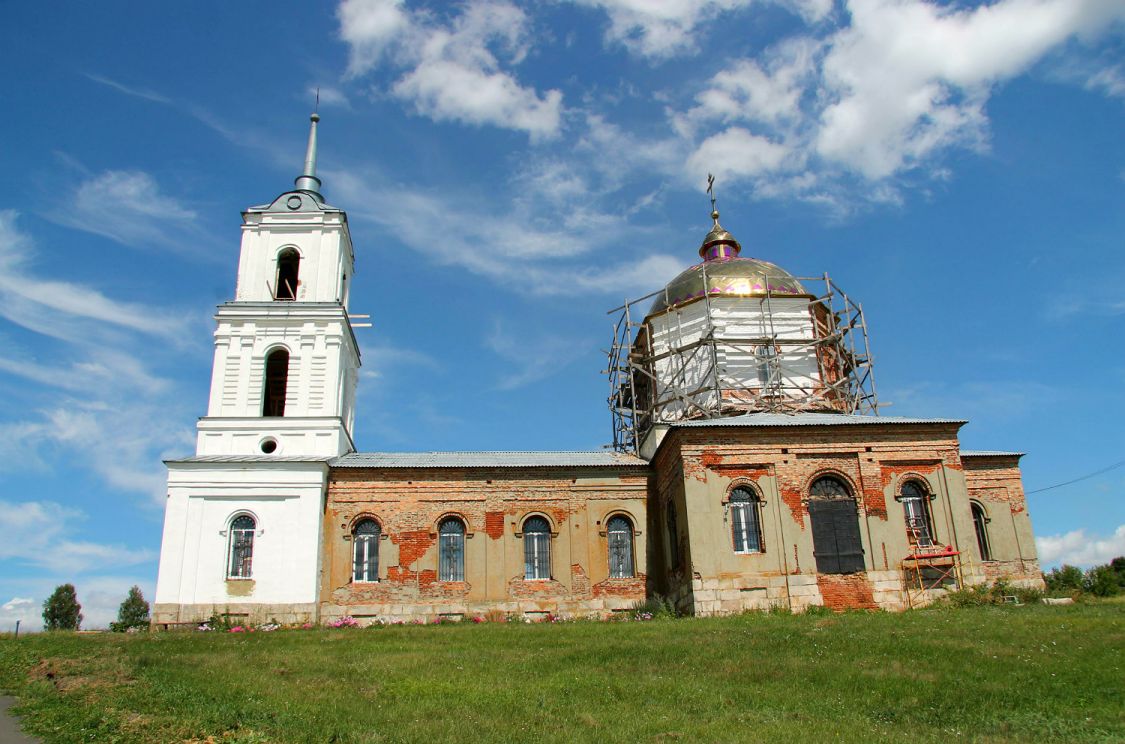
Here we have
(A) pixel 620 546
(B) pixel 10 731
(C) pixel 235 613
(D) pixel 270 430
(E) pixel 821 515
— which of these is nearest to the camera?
(B) pixel 10 731

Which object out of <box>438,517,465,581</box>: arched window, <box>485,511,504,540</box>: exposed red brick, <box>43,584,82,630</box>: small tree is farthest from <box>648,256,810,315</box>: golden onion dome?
<box>43,584,82,630</box>: small tree

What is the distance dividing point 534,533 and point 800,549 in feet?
27.2

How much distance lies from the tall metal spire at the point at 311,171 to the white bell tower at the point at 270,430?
0.28 feet

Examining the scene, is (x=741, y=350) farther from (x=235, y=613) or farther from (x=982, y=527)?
(x=235, y=613)

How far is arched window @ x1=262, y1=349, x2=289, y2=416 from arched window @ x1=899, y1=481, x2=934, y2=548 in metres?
20.1

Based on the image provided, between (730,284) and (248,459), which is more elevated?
(730,284)

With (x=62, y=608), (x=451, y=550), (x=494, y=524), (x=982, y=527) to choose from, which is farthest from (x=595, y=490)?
(x=62, y=608)

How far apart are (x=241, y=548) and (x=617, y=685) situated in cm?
1681

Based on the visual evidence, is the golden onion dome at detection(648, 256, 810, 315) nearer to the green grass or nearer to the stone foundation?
the green grass

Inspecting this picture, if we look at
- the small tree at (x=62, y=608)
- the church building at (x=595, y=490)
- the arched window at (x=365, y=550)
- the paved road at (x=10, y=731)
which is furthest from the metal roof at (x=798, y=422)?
the small tree at (x=62, y=608)

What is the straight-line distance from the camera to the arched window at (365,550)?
85.7ft

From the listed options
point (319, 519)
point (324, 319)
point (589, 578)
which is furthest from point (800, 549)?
point (324, 319)

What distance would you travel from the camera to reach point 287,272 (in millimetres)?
30109

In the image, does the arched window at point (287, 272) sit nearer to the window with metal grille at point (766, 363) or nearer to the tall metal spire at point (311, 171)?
the tall metal spire at point (311, 171)
